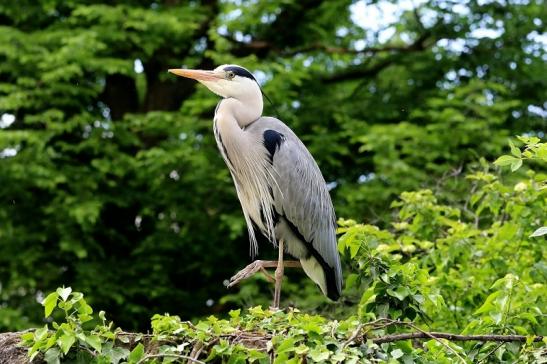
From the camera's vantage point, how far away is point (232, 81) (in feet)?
18.0

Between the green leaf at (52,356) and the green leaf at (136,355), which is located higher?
the green leaf at (52,356)

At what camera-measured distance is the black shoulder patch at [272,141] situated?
216 inches

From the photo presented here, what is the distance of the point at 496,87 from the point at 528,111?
123 centimetres

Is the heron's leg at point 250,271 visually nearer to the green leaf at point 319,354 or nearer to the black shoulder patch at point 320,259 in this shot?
the black shoulder patch at point 320,259

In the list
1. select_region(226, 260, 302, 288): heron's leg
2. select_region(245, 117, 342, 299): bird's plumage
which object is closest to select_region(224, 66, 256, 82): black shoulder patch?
select_region(245, 117, 342, 299): bird's plumage

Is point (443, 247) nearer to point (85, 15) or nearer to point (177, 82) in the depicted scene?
point (85, 15)

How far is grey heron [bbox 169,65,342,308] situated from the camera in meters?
5.47

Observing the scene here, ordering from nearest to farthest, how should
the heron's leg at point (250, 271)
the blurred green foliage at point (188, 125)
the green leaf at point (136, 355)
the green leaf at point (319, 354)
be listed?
the green leaf at point (319, 354), the green leaf at point (136, 355), the heron's leg at point (250, 271), the blurred green foliage at point (188, 125)

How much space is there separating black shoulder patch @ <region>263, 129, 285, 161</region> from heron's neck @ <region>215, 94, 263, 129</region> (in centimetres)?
14

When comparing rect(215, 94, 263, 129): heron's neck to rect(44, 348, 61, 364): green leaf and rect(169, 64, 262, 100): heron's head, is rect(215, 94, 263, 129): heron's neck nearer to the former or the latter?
rect(169, 64, 262, 100): heron's head

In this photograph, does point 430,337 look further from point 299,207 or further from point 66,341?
point 299,207

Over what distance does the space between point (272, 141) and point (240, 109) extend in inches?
9.6

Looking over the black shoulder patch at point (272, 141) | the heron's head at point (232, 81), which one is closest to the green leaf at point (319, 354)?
the black shoulder patch at point (272, 141)

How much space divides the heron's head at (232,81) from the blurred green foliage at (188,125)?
3.01 meters
